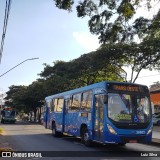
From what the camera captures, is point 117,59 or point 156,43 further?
point 117,59

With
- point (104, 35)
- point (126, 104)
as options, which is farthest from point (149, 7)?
point (126, 104)

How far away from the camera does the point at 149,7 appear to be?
14.1 m

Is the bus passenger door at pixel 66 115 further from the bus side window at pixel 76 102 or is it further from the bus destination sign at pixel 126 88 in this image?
the bus destination sign at pixel 126 88

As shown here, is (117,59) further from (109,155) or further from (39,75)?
(39,75)

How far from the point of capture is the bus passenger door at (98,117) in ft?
50.7

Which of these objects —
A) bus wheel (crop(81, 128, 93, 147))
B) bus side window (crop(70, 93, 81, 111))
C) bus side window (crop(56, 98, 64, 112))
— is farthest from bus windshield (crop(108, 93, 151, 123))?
bus side window (crop(56, 98, 64, 112))

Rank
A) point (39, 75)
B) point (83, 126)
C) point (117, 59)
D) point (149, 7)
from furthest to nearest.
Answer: point (39, 75)
point (117, 59)
point (83, 126)
point (149, 7)

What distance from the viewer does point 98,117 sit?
52.2ft

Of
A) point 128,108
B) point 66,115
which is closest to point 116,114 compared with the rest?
point 128,108

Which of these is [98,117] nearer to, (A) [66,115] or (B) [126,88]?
(B) [126,88]

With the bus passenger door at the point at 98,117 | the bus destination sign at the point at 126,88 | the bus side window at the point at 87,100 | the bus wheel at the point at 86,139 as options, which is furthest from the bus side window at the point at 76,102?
the bus destination sign at the point at 126,88

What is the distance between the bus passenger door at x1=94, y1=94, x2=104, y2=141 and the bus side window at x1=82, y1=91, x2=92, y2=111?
0.81 m

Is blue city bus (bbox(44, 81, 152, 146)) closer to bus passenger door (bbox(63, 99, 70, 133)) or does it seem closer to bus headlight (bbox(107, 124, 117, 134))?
bus headlight (bbox(107, 124, 117, 134))

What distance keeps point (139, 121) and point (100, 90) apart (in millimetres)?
2242
